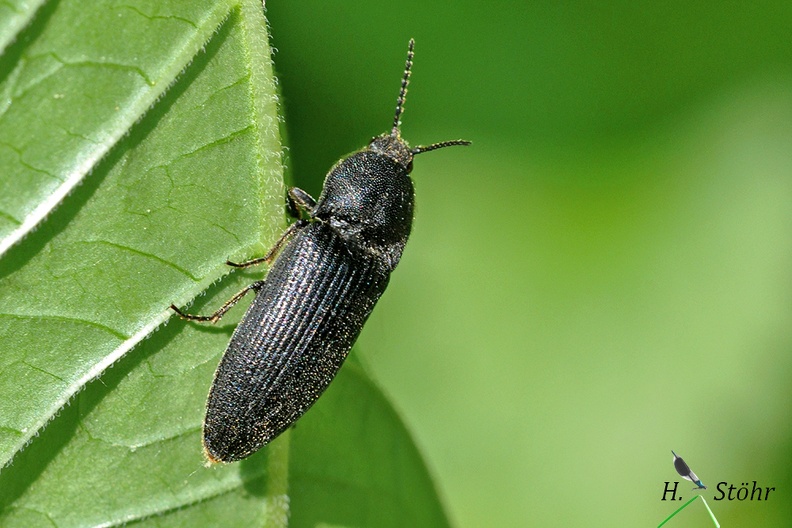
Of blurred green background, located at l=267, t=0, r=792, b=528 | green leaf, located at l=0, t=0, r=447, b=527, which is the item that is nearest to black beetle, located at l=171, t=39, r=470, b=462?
green leaf, located at l=0, t=0, r=447, b=527

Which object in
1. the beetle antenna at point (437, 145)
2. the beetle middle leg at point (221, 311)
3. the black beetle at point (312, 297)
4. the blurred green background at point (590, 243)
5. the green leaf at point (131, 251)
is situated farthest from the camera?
the beetle antenna at point (437, 145)

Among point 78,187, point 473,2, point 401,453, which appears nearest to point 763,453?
point 401,453

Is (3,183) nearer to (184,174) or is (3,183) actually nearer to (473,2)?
(184,174)

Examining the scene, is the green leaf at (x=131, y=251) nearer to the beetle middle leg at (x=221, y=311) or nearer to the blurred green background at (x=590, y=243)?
the beetle middle leg at (x=221, y=311)

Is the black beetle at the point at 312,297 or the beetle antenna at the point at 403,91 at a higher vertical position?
the beetle antenna at the point at 403,91

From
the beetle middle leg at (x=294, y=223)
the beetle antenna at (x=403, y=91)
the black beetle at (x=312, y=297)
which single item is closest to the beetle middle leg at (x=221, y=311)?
the black beetle at (x=312, y=297)

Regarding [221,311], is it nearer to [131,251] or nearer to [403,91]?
[131,251]

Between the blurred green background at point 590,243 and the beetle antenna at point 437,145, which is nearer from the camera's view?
the blurred green background at point 590,243

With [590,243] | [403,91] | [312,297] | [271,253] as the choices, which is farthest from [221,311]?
[590,243]

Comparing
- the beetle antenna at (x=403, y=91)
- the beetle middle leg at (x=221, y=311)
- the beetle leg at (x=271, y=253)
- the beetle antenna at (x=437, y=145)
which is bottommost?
the beetle middle leg at (x=221, y=311)
